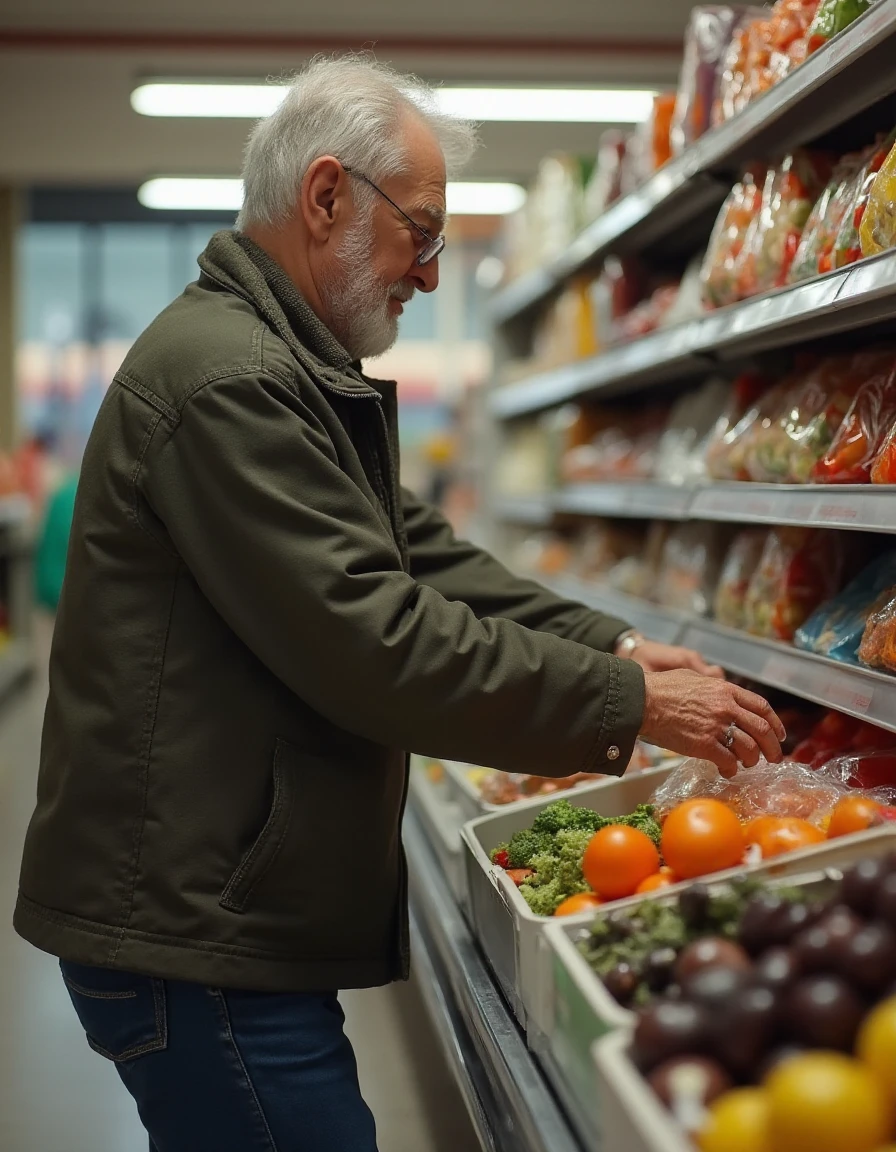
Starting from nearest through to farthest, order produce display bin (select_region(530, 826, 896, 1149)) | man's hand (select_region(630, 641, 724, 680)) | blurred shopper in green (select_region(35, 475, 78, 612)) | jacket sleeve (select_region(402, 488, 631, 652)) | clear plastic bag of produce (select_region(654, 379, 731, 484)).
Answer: produce display bin (select_region(530, 826, 896, 1149)) → man's hand (select_region(630, 641, 724, 680)) → jacket sleeve (select_region(402, 488, 631, 652)) → clear plastic bag of produce (select_region(654, 379, 731, 484)) → blurred shopper in green (select_region(35, 475, 78, 612))

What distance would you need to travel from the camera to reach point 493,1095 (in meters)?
1.82

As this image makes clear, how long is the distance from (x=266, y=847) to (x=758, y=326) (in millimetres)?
1341

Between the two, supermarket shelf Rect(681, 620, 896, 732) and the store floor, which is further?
the store floor

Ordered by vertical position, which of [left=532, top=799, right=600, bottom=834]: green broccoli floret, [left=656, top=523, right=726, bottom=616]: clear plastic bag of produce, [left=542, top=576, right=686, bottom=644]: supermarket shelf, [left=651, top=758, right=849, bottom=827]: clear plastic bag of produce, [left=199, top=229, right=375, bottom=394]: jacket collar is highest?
[left=199, top=229, right=375, bottom=394]: jacket collar

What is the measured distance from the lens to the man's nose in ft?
6.36

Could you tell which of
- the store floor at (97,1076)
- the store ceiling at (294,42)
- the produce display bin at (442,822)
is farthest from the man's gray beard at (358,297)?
the store ceiling at (294,42)

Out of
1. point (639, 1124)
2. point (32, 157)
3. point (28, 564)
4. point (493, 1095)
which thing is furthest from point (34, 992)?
point (32, 157)

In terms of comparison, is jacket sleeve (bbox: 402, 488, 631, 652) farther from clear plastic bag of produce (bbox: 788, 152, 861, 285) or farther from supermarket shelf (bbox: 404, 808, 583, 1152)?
clear plastic bag of produce (bbox: 788, 152, 861, 285)

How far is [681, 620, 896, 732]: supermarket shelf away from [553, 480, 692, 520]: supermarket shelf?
0.33m

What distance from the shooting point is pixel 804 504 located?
211 cm

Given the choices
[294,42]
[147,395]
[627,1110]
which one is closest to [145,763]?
[147,395]

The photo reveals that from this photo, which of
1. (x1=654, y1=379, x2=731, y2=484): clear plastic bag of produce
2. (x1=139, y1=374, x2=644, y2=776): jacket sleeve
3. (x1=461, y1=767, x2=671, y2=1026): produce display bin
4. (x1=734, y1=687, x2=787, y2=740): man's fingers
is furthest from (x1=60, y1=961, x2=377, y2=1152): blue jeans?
(x1=654, y1=379, x2=731, y2=484): clear plastic bag of produce

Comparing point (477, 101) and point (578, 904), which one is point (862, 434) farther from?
point (477, 101)

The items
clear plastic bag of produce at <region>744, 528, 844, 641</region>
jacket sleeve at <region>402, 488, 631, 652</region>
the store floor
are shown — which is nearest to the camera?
jacket sleeve at <region>402, 488, 631, 652</region>
